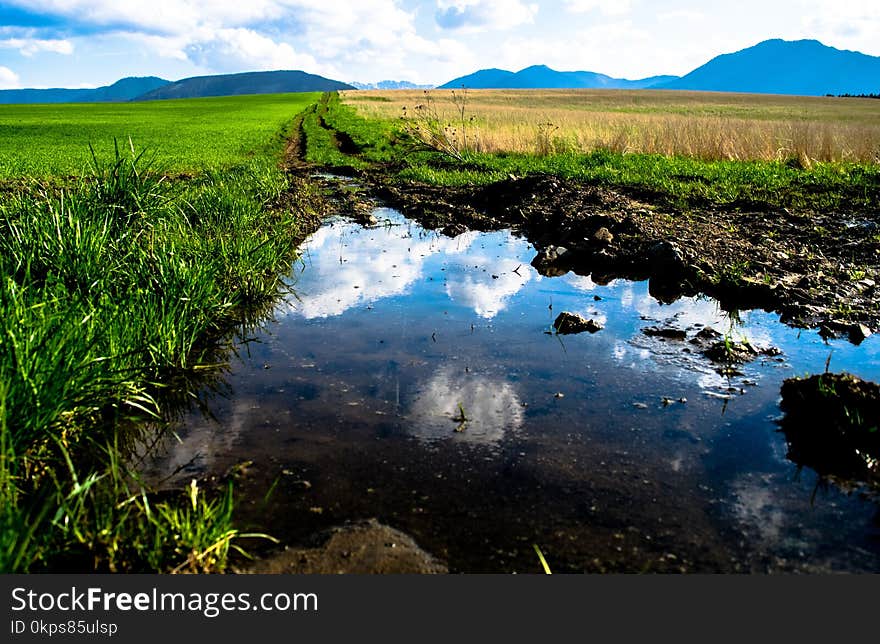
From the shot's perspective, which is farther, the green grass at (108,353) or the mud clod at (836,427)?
the mud clod at (836,427)

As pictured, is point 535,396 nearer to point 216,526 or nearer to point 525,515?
point 525,515

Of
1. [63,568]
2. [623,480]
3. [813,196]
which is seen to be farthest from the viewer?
[813,196]

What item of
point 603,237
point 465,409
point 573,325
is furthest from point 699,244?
point 465,409

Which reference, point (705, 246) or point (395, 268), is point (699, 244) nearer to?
point (705, 246)

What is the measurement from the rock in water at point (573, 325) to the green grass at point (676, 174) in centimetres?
573

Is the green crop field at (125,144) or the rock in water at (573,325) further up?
the green crop field at (125,144)

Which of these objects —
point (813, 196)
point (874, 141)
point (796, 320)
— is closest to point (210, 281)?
point (796, 320)

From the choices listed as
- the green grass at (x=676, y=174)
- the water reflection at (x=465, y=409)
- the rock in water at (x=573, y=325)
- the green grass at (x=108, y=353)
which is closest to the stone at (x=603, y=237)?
the rock in water at (x=573, y=325)

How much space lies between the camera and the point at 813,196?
438 inches

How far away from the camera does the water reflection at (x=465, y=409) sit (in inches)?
154

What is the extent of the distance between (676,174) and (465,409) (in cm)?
1099

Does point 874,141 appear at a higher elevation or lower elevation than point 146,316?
higher

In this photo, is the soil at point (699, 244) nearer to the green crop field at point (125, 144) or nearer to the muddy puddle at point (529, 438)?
the muddy puddle at point (529, 438)

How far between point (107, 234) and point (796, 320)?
6433 mm
